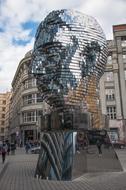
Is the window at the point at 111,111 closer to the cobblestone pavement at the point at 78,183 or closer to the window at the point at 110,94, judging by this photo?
the window at the point at 110,94

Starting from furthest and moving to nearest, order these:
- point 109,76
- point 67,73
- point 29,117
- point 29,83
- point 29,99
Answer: point 29,83 < point 29,99 < point 29,117 < point 109,76 < point 67,73

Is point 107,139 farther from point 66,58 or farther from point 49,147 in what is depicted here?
point 66,58

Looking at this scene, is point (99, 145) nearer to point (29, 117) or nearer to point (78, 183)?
point (78, 183)

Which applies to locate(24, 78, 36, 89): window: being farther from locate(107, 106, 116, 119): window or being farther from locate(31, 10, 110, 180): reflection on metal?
locate(31, 10, 110, 180): reflection on metal

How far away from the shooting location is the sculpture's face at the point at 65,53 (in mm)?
13273

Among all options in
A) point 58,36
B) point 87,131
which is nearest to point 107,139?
point 87,131

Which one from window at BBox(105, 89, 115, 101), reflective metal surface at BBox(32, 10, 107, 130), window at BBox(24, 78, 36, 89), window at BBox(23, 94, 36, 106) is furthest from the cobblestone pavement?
window at BBox(24, 78, 36, 89)

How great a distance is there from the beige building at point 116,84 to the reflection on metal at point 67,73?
34.4 meters

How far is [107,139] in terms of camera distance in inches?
560

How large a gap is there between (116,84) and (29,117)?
1747cm

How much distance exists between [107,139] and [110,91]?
3620 cm

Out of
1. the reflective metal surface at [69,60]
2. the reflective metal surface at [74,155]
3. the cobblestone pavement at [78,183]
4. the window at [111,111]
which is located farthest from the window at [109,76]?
the cobblestone pavement at [78,183]

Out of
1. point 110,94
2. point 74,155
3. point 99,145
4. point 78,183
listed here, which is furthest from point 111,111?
point 78,183

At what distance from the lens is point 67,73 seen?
1322 centimetres
